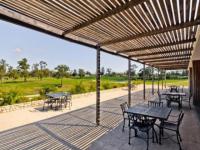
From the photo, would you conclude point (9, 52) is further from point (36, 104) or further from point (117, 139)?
point (117, 139)

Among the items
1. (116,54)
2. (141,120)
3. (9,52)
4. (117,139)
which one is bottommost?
(117,139)

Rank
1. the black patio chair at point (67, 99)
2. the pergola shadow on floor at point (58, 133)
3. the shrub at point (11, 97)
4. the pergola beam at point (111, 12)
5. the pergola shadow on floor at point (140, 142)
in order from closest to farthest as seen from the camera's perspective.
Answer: the pergola beam at point (111, 12) → the pergola shadow on floor at point (140, 142) → the pergola shadow on floor at point (58, 133) → the shrub at point (11, 97) → the black patio chair at point (67, 99)

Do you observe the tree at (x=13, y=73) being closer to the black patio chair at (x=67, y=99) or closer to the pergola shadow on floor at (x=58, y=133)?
the black patio chair at (x=67, y=99)

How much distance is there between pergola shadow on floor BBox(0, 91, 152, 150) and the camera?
4520mm

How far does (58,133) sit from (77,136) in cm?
65

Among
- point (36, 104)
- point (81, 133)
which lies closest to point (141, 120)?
point (81, 133)

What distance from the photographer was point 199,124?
249 inches

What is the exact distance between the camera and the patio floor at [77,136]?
4.46m

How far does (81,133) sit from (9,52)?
5820 centimetres

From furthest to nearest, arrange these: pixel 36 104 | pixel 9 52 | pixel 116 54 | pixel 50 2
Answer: pixel 9 52 → pixel 36 104 → pixel 116 54 → pixel 50 2

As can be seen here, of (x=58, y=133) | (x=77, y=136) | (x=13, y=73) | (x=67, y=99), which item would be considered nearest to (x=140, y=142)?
(x=77, y=136)

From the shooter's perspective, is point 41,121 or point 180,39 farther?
point 41,121

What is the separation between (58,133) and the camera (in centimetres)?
538

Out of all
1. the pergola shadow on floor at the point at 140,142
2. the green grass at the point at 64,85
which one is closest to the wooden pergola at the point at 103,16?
the pergola shadow on floor at the point at 140,142
